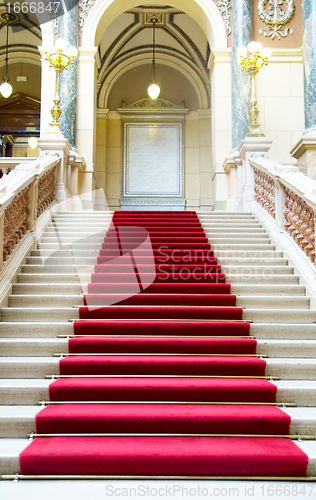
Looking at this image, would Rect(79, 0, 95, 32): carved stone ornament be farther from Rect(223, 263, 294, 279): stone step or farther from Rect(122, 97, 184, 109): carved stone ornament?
Rect(223, 263, 294, 279): stone step

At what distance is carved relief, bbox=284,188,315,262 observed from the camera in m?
4.48

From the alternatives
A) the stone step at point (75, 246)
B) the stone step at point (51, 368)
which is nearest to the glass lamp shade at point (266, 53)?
the stone step at point (75, 246)

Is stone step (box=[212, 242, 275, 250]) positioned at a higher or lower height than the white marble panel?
lower

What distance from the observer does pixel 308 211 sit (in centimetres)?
456

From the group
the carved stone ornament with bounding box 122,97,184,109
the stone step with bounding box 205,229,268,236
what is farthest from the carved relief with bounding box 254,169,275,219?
the carved stone ornament with bounding box 122,97,184,109

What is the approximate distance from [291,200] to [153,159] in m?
8.15

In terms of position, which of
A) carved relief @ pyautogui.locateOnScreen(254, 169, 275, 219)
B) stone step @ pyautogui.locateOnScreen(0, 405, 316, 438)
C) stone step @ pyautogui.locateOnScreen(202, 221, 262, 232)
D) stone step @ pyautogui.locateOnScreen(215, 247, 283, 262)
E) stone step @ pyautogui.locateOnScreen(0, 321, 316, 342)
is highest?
carved relief @ pyautogui.locateOnScreen(254, 169, 275, 219)

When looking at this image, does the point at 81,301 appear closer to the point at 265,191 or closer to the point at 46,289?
the point at 46,289

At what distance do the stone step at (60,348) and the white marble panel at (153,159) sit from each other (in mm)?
9371

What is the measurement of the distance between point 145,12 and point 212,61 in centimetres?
399

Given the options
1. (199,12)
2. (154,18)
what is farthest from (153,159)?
(199,12)

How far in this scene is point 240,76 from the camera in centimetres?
832

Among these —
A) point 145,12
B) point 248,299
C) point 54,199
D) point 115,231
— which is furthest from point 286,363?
point 145,12

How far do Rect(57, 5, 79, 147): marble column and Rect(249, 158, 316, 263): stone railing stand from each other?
12.9ft
